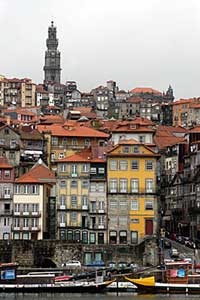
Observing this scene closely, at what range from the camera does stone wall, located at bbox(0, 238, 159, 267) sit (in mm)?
85312

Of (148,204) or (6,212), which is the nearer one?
(6,212)

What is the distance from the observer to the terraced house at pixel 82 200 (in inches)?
→ 3632

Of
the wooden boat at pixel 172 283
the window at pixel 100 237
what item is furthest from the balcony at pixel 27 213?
the wooden boat at pixel 172 283

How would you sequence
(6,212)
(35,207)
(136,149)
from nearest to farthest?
1. (35,207)
2. (6,212)
3. (136,149)

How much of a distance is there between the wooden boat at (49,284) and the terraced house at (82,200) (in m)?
15.3

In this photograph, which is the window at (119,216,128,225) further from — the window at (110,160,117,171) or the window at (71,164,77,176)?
the window at (71,164,77,176)

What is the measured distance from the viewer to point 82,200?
92.9 m

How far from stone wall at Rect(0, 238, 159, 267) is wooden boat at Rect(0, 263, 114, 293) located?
807cm

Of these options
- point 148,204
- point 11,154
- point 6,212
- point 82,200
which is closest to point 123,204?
point 148,204

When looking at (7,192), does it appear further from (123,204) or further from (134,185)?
(134,185)

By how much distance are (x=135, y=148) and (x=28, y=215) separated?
578 inches

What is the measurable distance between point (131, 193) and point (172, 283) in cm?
1858

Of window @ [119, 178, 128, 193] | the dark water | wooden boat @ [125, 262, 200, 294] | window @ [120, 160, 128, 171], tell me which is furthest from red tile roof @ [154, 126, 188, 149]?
the dark water

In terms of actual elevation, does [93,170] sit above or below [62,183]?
above
